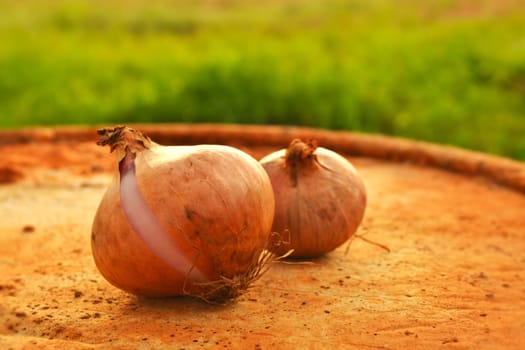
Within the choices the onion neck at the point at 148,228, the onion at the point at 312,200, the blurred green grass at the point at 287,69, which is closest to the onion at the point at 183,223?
the onion neck at the point at 148,228

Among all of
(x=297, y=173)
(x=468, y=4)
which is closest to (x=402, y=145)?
(x=297, y=173)

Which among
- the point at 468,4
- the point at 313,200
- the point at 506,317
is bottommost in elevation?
the point at 506,317

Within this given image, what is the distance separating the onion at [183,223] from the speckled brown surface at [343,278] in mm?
88

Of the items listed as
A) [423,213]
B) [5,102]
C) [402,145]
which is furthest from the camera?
[5,102]

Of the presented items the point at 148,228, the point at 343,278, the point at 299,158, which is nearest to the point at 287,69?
the point at 299,158

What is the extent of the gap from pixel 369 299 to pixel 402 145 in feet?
5.39

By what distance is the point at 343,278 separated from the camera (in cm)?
213

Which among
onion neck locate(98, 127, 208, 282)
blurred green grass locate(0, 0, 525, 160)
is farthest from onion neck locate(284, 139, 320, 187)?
blurred green grass locate(0, 0, 525, 160)

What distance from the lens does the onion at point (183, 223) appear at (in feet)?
5.90

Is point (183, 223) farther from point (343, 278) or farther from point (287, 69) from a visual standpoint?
point (287, 69)

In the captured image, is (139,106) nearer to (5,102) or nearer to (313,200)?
(5,102)

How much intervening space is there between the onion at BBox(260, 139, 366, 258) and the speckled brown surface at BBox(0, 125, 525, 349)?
8cm

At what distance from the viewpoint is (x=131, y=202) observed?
1.83 meters

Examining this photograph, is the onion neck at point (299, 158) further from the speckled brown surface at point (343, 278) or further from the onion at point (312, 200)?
the speckled brown surface at point (343, 278)
